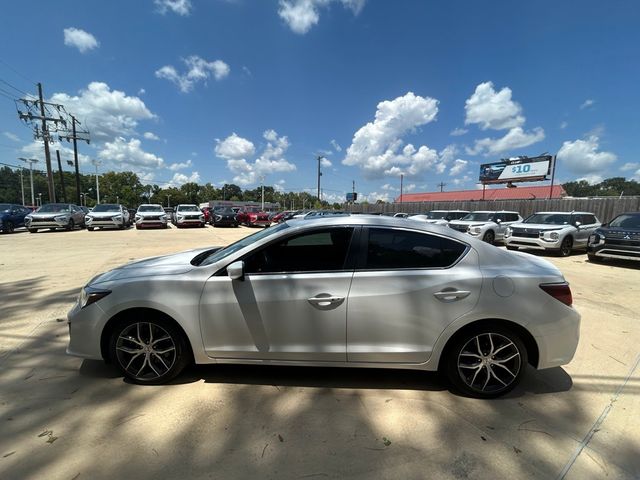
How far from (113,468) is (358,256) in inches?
86.3

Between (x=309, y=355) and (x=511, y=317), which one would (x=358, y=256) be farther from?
(x=511, y=317)

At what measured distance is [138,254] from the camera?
1036 centimetres

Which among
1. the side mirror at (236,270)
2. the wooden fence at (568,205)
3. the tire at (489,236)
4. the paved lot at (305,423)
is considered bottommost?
the paved lot at (305,423)

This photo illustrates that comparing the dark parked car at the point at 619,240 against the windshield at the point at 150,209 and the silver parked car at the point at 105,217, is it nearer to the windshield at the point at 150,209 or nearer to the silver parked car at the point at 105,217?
the silver parked car at the point at 105,217

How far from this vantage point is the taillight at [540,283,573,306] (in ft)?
9.14

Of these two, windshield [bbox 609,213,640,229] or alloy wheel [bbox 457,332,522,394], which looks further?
windshield [bbox 609,213,640,229]

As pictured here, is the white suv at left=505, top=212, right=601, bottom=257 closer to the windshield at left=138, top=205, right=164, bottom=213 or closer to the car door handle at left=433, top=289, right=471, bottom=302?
the car door handle at left=433, top=289, right=471, bottom=302

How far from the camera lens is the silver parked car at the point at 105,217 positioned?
1967cm

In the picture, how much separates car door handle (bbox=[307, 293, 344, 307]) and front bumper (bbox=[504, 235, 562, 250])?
11.7m

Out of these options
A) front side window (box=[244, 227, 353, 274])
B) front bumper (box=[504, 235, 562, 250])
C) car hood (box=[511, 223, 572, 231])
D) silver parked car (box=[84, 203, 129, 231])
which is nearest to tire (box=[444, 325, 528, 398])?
front side window (box=[244, 227, 353, 274])

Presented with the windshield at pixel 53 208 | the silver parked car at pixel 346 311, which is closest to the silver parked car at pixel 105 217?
the windshield at pixel 53 208

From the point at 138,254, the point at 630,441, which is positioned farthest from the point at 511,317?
the point at 138,254

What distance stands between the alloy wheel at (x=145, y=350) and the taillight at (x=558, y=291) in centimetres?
321

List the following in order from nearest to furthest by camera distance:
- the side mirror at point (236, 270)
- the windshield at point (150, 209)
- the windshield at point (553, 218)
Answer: the side mirror at point (236, 270) → the windshield at point (553, 218) → the windshield at point (150, 209)
